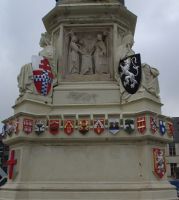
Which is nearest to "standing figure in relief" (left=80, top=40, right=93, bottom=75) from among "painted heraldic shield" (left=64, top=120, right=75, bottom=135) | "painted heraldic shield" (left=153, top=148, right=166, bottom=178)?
"painted heraldic shield" (left=64, top=120, right=75, bottom=135)

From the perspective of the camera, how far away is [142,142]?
11047mm

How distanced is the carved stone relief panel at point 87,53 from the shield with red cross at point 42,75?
87cm

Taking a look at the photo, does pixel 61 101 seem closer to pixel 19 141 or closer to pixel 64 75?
pixel 64 75

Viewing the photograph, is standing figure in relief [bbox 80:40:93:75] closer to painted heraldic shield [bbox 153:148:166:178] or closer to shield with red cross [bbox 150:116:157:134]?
shield with red cross [bbox 150:116:157:134]

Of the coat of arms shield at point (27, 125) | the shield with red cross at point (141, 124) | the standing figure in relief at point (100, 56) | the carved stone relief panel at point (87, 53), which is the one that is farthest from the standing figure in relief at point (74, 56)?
the shield with red cross at point (141, 124)

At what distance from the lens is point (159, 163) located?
11.0 meters

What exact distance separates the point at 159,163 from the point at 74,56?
5.33 meters

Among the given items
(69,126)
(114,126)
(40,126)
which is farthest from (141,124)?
(40,126)

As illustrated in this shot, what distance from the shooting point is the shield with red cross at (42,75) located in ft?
39.7

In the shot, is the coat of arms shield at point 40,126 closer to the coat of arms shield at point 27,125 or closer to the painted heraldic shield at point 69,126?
the coat of arms shield at point 27,125

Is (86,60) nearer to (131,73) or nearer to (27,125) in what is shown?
(131,73)

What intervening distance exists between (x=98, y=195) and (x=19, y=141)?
3.18 m

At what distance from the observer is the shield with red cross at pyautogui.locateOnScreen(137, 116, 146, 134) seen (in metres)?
10.8

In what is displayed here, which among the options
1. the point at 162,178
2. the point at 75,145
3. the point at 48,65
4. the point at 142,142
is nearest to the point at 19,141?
the point at 75,145
